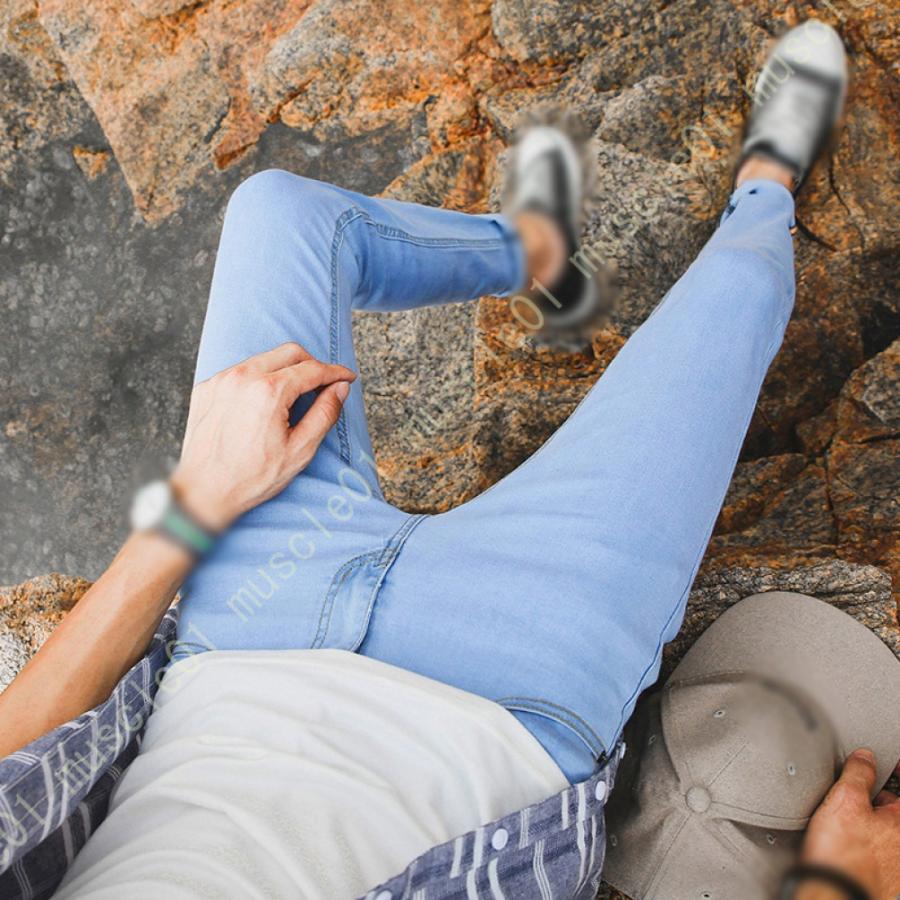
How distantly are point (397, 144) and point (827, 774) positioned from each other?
1.61 metres

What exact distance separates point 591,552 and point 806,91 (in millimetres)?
1107

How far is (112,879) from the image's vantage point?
691mm

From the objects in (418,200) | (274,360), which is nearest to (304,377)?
(274,360)

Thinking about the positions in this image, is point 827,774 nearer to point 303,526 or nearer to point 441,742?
point 441,742

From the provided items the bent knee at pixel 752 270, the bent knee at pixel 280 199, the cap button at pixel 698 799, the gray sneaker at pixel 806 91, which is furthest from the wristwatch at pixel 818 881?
the gray sneaker at pixel 806 91

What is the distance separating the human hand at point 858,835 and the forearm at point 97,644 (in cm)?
77

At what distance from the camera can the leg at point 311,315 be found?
0.97 metres

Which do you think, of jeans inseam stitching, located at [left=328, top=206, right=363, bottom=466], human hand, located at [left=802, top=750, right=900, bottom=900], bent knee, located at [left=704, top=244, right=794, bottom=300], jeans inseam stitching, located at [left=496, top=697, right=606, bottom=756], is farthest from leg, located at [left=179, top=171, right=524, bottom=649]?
human hand, located at [left=802, top=750, right=900, bottom=900]

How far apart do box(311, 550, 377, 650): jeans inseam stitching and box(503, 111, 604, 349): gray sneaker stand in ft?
2.69

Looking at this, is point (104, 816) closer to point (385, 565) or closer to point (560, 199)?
point (385, 565)

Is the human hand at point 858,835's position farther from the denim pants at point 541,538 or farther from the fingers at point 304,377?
the fingers at point 304,377

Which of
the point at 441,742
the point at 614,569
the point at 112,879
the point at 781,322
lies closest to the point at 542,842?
the point at 441,742

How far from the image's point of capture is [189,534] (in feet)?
3.27

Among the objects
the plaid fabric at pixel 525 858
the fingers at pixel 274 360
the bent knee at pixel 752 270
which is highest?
the fingers at pixel 274 360
